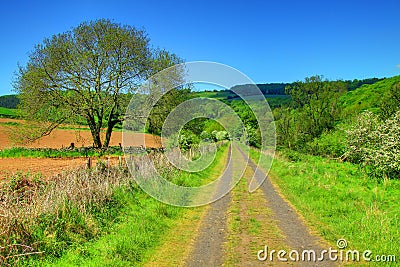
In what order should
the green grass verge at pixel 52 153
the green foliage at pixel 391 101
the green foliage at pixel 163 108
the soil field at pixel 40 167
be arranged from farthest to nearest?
1. the green foliage at pixel 391 101
2. the green foliage at pixel 163 108
3. the green grass verge at pixel 52 153
4. the soil field at pixel 40 167

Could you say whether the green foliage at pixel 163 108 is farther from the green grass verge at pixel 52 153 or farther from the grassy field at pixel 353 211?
the grassy field at pixel 353 211

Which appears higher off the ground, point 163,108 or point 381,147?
point 163,108

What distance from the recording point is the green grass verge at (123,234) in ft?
23.1

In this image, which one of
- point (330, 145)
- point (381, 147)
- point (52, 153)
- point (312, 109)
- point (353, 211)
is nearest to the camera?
point (353, 211)

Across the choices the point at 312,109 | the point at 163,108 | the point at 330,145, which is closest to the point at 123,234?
the point at 163,108

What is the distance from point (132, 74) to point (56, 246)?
90.8 ft

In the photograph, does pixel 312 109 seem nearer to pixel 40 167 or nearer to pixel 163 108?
pixel 163 108

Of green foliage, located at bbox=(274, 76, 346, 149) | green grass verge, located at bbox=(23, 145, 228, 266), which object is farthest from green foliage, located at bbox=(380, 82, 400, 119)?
green grass verge, located at bbox=(23, 145, 228, 266)

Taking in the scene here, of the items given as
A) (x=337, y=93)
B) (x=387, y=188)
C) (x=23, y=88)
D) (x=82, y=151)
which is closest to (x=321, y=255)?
(x=387, y=188)

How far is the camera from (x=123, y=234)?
8617 millimetres

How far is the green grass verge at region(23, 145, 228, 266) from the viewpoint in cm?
704

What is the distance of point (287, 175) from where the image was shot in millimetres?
21422

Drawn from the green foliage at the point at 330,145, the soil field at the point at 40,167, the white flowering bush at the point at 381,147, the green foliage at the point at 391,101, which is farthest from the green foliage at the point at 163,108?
the green foliage at the point at 391,101

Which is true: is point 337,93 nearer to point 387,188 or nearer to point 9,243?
point 387,188
